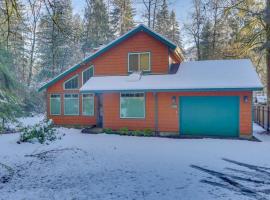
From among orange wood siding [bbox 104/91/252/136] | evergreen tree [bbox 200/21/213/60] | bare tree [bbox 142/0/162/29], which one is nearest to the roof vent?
orange wood siding [bbox 104/91/252/136]

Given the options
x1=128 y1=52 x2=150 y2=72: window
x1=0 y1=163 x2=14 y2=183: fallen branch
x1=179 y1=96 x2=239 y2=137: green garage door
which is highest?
x1=128 y1=52 x2=150 y2=72: window

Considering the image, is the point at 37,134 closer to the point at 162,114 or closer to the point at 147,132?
the point at 147,132

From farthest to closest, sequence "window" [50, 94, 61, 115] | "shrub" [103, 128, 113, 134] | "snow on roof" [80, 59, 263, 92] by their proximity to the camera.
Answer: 1. "window" [50, 94, 61, 115]
2. "shrub" [103, 128, 113, 134]
3. "snow on roof" [80, 59, 263, 92]

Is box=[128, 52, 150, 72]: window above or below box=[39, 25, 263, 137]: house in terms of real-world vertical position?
above

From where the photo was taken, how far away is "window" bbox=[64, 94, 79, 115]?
1588 centimetres

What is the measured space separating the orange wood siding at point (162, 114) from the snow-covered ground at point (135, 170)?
1.50 metres

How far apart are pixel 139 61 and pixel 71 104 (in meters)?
5.22

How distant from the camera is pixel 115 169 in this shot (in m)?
7.20

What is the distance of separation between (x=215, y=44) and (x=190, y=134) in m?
14.5

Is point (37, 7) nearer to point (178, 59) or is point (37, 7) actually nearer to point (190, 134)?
point (190, 134)

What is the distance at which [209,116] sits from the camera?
12.6m

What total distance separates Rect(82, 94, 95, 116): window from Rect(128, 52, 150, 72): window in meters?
3.09

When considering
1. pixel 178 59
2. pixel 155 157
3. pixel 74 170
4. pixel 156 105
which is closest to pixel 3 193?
pixel 74 170

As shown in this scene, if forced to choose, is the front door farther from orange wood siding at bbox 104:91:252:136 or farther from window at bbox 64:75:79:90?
window at bbox 64:75:79:90
